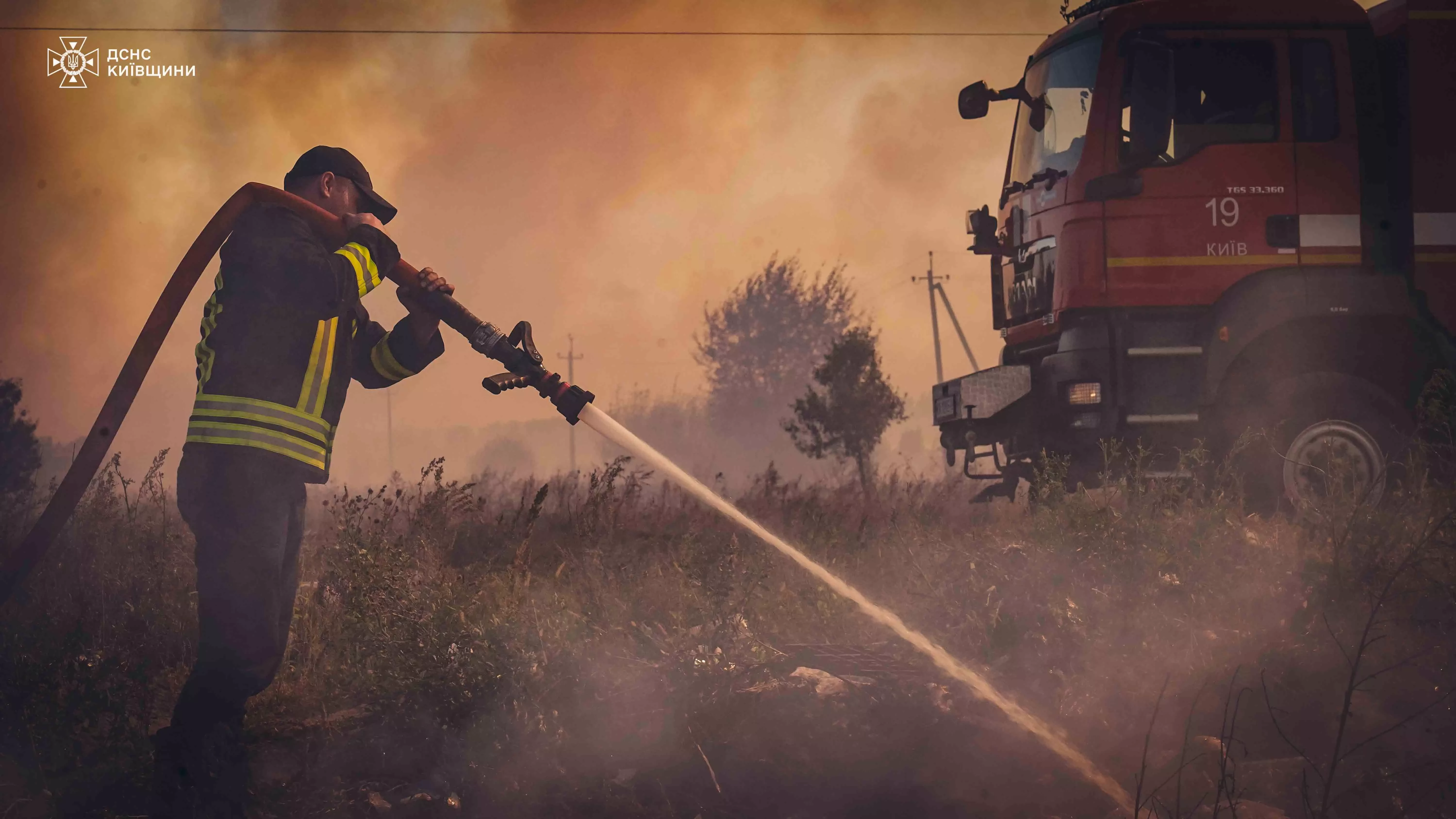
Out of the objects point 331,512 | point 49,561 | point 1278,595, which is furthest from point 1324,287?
point 49,561

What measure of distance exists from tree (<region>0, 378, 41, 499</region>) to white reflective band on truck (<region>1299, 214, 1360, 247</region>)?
1098 cm

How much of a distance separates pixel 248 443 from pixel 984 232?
5235mm

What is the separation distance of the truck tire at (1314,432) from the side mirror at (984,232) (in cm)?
205

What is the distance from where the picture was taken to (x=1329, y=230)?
5.89 meters

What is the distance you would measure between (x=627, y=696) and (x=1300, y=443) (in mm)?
4329

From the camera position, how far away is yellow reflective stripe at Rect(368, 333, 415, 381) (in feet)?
14.4

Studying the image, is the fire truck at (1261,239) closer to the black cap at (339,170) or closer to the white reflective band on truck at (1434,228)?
the white reflective band on truck at (1434,228)

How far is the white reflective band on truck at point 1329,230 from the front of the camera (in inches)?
231

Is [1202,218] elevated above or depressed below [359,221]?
above

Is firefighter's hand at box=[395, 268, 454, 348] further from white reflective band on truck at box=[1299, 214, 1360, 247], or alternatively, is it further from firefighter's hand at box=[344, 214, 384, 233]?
white reflective band on truck at box=[1299, 214, 1360, 247]

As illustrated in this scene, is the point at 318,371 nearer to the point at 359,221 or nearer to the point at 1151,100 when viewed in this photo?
the point at 359,221

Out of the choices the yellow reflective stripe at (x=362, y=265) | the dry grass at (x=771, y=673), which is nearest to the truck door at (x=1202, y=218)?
the dry grass at (x=771, y=673)

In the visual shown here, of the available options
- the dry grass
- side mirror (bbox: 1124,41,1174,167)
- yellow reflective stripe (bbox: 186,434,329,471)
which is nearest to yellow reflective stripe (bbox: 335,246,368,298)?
yellow reflective stripe (bbox: 186,434,329,471)

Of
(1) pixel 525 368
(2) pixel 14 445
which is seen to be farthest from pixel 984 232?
(2) pixel 14 445
